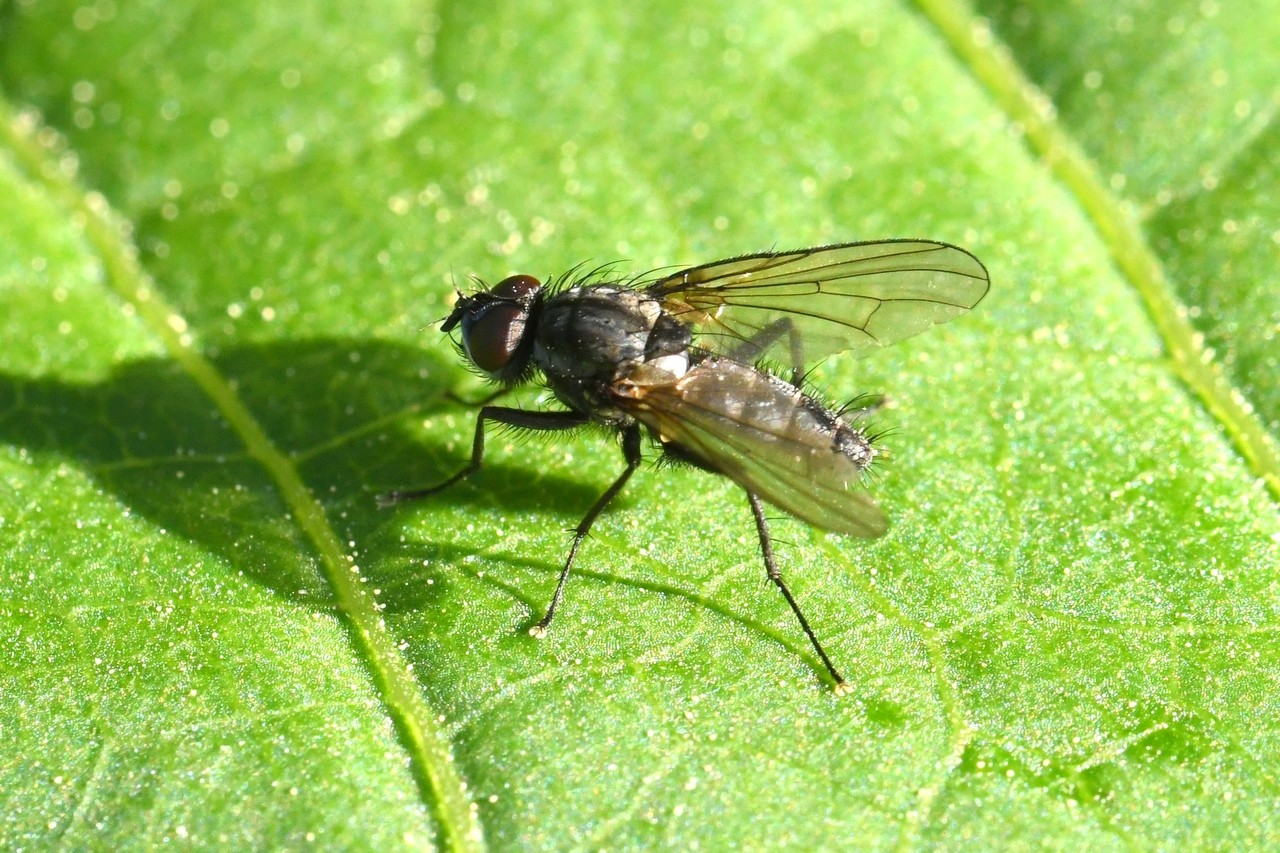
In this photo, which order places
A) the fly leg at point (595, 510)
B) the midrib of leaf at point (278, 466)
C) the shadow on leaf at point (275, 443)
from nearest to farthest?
the midrib of leaf at point (278, 466) < the fly leg at point (595, 510) < the shadow on leaf at point (275, 443)

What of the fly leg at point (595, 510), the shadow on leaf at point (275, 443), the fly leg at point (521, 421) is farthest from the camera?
the fly leg at point (521, 421)

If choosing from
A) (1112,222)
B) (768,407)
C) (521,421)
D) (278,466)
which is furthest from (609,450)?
(1112,222)

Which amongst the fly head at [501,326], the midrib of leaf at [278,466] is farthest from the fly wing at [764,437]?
the midrib of leaf at [278,466]

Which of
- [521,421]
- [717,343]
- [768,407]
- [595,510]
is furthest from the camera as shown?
[717,343]

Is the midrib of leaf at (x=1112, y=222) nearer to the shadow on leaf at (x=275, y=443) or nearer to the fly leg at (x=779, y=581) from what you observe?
the fly leg at (x=779, y=581)

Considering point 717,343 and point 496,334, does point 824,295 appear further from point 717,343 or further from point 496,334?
point 496,334

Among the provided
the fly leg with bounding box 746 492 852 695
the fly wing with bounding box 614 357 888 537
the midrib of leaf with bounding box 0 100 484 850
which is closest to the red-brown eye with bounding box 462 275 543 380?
the fly wing with bounding box 614 357 888 537
